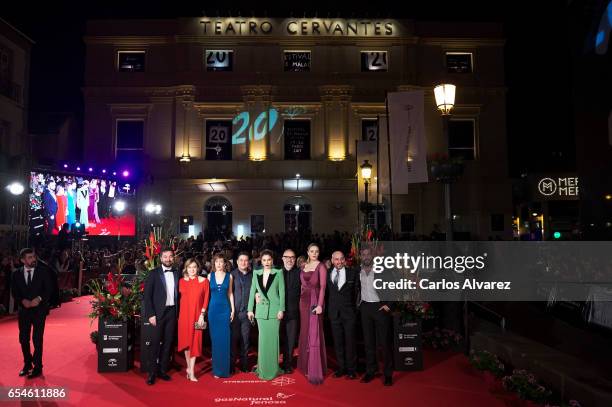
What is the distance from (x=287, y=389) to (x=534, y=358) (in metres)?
3.41

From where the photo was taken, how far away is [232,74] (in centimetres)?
2644

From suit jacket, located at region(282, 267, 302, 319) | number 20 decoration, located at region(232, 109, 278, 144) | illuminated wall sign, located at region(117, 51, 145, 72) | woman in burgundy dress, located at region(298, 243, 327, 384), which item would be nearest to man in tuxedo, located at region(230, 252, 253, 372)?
suit jacket, located at region(282, 267, 302, 319)

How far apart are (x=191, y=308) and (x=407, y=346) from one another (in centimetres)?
345

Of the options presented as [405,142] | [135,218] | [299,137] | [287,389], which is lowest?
[287,389]

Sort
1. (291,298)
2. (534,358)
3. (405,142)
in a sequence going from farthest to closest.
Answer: (405,142), (291,298), (534,358)

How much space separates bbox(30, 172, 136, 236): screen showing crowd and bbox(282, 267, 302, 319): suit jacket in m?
13.6

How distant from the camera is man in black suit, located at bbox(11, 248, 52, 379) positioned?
708 centimetres

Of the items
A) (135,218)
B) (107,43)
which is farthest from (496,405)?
(107,43)

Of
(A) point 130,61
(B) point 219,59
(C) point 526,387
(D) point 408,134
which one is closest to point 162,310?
(C) point 526,387

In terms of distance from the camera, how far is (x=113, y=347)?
7.45 metres

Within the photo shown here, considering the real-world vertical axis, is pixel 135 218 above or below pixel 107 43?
below

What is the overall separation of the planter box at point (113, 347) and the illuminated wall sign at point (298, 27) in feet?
72.4

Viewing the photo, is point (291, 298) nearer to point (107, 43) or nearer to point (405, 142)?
point (405, 142)
